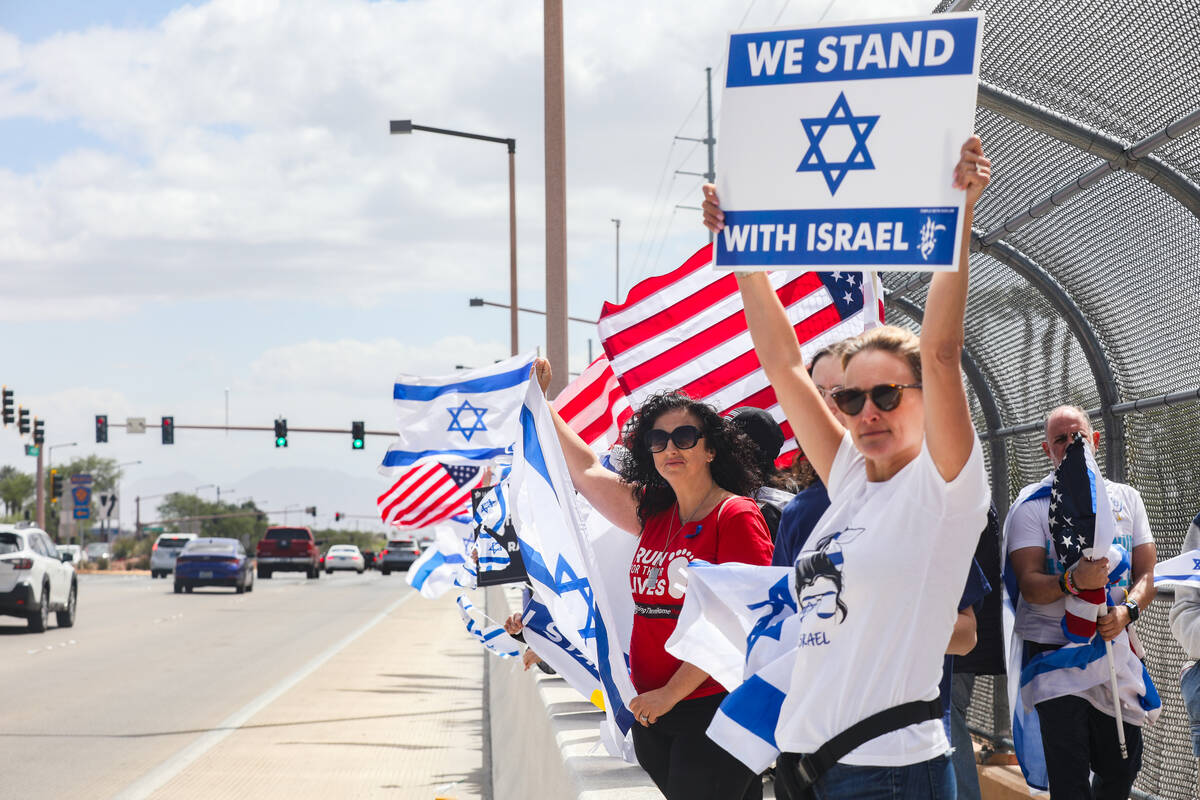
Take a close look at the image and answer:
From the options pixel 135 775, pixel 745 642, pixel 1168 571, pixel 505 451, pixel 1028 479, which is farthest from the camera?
pixel 505 451

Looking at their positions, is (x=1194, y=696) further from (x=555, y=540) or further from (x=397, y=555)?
(x=397, y=555)

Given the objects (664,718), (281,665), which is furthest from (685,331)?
(281,665)

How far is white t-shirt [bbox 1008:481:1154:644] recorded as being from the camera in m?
4.94

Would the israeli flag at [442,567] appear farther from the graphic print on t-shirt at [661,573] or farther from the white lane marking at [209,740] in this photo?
the graphic print on t-shirt at [661,573]

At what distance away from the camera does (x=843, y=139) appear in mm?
3197

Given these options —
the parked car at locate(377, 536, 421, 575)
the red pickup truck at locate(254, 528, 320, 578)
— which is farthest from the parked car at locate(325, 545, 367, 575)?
the red pickup truck at locate(254, 528, 320, 578)

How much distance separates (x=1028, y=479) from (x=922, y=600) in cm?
466

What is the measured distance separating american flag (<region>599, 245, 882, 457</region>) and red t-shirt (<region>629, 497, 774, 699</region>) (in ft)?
8.75

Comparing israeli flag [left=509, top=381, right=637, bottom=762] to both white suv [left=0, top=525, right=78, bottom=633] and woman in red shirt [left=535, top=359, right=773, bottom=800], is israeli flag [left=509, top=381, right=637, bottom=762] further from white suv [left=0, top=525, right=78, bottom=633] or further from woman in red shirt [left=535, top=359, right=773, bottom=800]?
white suv [left=0, top=525, right=78, bottom=633]

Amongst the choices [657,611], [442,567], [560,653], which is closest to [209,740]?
[442,567]

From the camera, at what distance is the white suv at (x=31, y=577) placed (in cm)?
2034

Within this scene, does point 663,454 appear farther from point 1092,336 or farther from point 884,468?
point 1092,336

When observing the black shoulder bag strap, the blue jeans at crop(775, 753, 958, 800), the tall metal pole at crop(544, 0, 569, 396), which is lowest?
the blue jeans at crop(775, 753, 958, 800)

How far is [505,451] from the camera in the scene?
12.3 m
